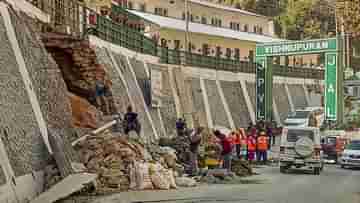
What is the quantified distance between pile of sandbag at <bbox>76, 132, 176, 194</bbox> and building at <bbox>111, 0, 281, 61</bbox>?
40.9m

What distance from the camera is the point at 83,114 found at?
955 inches

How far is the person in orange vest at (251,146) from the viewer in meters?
33.2

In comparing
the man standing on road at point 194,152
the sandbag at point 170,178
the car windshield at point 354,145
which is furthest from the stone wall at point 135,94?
the sandbag at point 170,178

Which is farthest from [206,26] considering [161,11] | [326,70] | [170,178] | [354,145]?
[170,178]

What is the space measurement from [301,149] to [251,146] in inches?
202

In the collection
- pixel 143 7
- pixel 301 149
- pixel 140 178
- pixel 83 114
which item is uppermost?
pixel 143 7

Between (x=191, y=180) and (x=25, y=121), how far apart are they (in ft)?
23.4

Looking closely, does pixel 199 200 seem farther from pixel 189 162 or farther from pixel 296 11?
pixel 296 11

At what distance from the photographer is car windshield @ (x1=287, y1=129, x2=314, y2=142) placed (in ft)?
95.2

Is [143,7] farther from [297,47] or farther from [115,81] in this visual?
[115,81]

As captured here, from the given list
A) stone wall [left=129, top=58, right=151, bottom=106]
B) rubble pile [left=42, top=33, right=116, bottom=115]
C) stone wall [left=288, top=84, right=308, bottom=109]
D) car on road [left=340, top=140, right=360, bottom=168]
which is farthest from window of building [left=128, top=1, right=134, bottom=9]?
rubble pile [left=42, top=33, right=116, bottom=115]

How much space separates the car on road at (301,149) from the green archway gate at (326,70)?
20827 mm

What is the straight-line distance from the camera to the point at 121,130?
26.7 metres

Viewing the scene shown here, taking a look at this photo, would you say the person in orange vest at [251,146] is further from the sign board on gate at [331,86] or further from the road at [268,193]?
the sign board on gate at [331,86]
